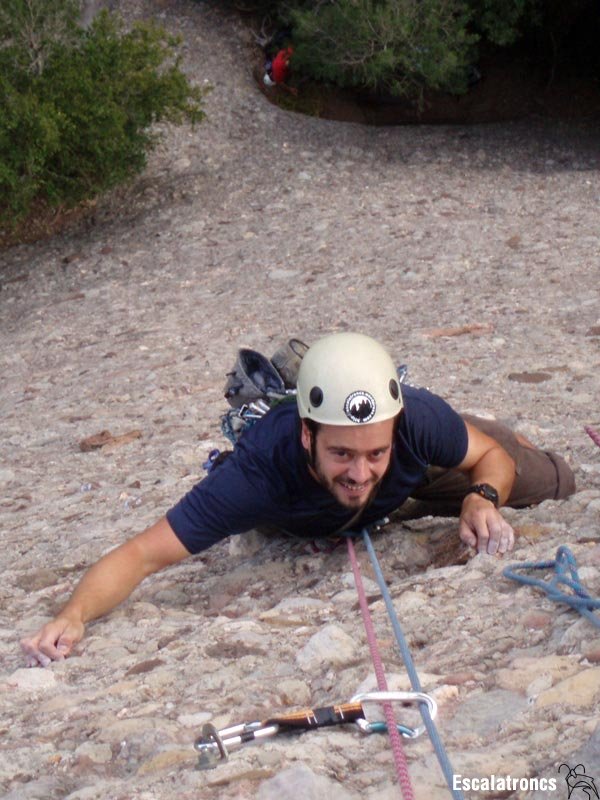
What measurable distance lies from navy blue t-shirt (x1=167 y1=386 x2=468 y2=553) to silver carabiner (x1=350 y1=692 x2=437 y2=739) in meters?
Answer: 1.21

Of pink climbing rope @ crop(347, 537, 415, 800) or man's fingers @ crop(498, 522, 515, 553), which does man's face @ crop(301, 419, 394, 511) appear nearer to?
pink climbing rope @ crop(347, 537, 415, 800)

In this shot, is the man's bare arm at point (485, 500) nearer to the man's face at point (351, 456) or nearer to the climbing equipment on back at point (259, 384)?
the man's face at point (351, 456)

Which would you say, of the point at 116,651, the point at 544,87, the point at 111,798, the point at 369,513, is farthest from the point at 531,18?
the point at 111,798

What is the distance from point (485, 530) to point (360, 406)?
80 centimetres

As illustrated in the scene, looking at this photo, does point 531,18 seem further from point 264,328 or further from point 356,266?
point 264,328

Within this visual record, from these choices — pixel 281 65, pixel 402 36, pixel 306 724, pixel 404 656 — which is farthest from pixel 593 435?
pixel 281 65

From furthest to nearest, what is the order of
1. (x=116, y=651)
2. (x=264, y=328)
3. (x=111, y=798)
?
(x=264, y=328) → (x=116, y=651) → (x=111, y=798)

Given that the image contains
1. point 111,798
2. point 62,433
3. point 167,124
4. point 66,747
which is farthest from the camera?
point 167,124

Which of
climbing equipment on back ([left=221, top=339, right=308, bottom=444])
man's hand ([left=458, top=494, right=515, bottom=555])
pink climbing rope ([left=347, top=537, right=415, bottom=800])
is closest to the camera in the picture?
pink climbing rope ([left=347, top=537, right=415, bottom=800])

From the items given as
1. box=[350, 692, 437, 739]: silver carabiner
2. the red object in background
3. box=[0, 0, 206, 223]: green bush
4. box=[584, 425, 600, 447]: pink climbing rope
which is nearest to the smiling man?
box=[350, 692, 437, 739]: silver carabiner

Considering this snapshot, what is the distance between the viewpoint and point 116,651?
13.9 feet

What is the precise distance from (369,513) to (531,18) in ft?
35.6

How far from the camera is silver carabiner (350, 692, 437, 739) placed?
10.4ft

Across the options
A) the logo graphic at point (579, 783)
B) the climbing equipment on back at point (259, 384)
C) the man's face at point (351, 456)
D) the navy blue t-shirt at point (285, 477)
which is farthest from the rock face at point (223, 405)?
the climbing equipment on back at point (259, 384)
